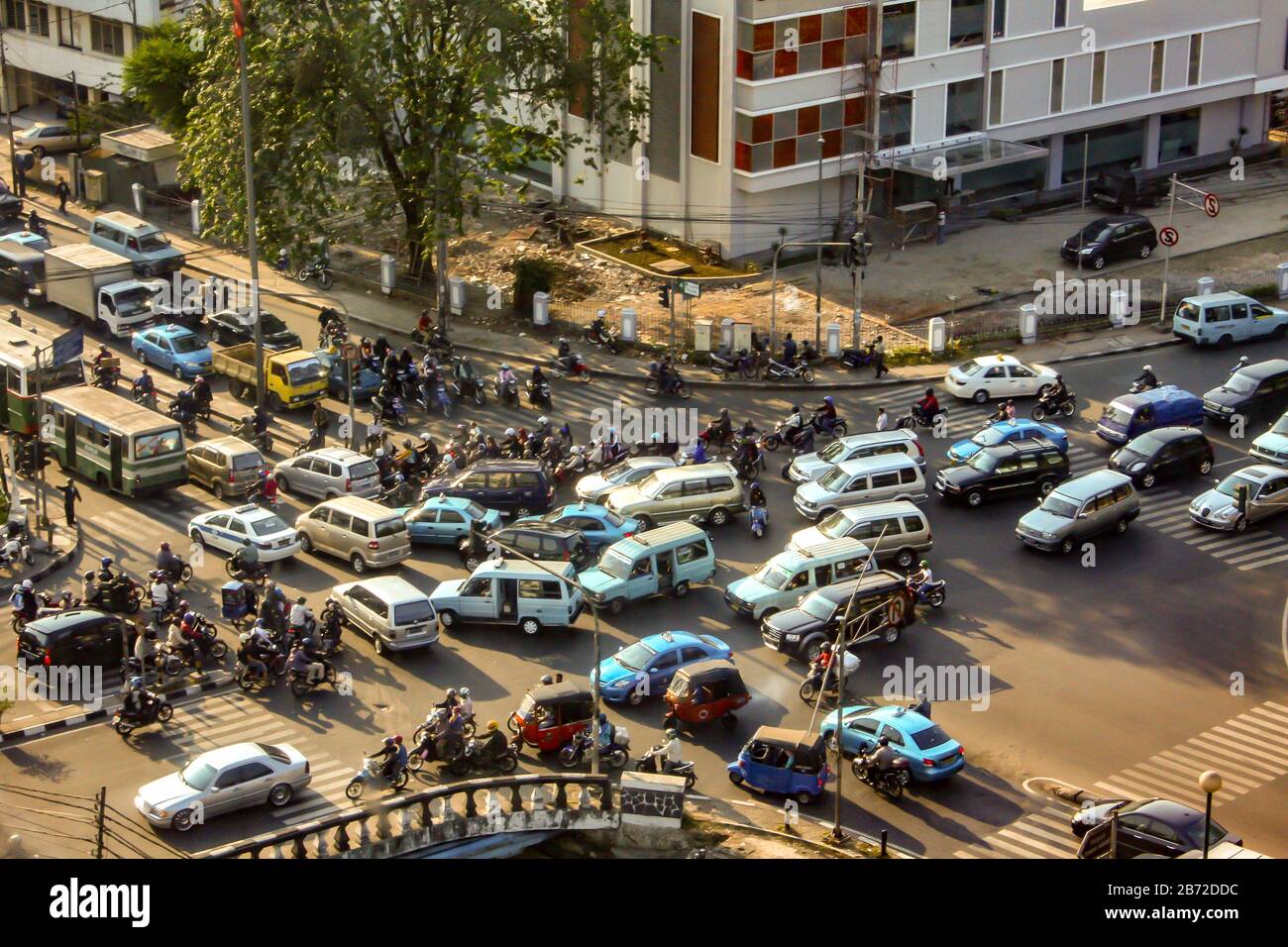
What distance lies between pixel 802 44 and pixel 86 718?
1413 inches

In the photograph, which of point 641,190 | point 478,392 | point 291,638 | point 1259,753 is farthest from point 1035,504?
point 641,190

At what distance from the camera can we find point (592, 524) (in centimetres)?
4484

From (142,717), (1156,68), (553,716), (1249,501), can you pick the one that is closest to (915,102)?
(1156,68)

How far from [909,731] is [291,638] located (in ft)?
44.6

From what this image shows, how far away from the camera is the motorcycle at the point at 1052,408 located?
2068 inches

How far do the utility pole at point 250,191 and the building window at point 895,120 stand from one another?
23.1 metres

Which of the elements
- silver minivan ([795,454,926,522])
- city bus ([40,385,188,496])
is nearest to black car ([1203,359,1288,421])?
silver minivan ([795,454,926,522])

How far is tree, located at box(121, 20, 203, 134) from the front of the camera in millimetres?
71812

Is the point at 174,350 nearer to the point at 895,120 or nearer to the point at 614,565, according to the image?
the point at 614,565

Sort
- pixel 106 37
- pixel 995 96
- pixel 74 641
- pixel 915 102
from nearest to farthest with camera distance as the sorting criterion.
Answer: pixel 74 641 < pixel 915 102 < pixel 995 96 < pixel 106 37

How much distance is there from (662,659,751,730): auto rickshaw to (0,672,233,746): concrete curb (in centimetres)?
987

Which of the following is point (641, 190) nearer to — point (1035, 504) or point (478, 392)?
point (478, 392)

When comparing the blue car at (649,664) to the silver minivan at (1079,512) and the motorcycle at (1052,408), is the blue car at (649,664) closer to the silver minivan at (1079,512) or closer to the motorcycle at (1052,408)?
the silver minivan at (1079,512)

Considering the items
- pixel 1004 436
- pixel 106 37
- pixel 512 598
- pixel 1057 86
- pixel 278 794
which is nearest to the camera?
pixel 278 794
